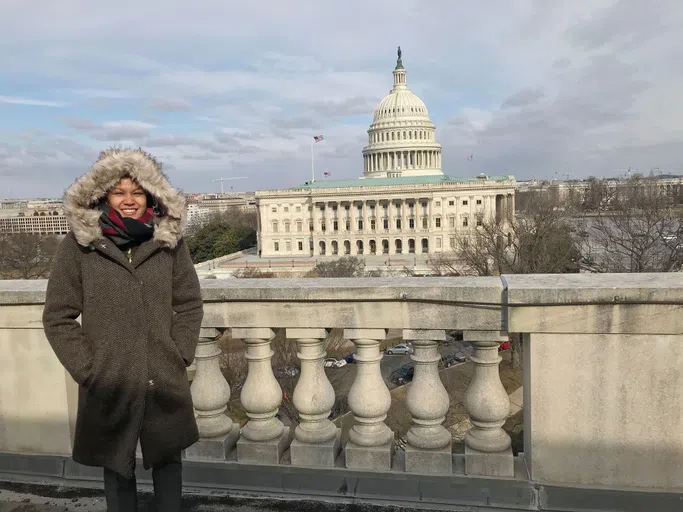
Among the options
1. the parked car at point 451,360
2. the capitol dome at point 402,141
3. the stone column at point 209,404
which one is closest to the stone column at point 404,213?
the capitol dome at point 402,141

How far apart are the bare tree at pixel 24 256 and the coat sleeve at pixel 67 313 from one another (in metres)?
42.7

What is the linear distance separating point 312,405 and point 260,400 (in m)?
0.33

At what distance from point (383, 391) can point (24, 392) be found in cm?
234

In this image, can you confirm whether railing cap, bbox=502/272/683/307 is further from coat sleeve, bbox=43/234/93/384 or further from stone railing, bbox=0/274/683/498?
coat sleeve, bbox=43/234/93/384

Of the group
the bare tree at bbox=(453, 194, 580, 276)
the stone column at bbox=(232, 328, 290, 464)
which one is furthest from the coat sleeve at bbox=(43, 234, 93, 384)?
the bare tree at bbox=(453, 194, 580, 276)

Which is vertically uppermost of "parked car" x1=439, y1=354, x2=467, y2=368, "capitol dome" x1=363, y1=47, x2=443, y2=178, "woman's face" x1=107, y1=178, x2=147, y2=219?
"capitol dome" x1=363, y1=47, x2=443, y2=178

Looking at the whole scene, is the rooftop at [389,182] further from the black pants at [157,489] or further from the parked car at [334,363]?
the black pants at [157,489]

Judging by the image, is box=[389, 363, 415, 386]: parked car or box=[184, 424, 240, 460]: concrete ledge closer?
box=[184, 424, 240, 460]: concrete ledge

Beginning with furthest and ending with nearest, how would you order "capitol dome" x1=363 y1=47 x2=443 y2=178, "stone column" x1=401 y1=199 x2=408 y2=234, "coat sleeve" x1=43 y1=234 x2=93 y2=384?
"capitol dome" x1=363 y1=47 x2=443 y2=178
"stone column" x1=401 y1=199 x2=408 y2=234
"coat sleeve" x1=43 y1=234 x2=93 y2=384

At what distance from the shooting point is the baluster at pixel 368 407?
315 centimetres

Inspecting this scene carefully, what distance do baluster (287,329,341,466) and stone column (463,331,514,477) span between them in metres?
0.82

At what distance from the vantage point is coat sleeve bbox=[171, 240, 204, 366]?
2.67m

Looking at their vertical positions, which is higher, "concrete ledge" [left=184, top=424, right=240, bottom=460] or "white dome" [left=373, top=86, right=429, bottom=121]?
"white dome" [left=373, top=86, right=429, bottom=121]

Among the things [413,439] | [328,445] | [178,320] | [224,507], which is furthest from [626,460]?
[178,320]
